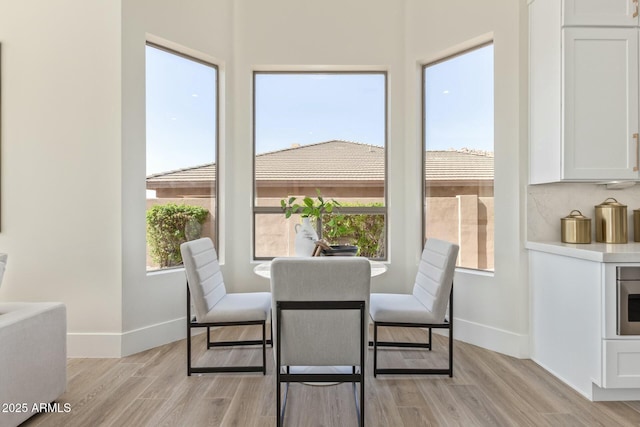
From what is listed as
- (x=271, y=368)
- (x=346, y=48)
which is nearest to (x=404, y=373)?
(x=271, y=368)

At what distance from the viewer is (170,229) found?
3412mm

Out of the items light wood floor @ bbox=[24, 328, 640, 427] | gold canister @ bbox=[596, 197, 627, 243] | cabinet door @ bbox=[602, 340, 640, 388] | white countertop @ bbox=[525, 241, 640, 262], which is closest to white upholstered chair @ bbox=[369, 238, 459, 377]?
light wood floor @ bbox=[24, 328, 640, 427]

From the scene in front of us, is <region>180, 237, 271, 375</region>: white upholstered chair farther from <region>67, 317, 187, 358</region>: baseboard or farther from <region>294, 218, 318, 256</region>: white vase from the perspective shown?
<region>67, 317, 187, 358</region>: baseboard

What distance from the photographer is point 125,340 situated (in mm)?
2938

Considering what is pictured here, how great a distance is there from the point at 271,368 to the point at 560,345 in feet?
6.40

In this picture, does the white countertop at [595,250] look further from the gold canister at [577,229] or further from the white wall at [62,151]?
the white wall at [62,151]

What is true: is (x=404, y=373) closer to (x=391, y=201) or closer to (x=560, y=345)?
(x=560, y=345)

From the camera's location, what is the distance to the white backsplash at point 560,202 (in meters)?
2.89

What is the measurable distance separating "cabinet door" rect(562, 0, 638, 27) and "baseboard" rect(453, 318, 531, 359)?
2234 mm

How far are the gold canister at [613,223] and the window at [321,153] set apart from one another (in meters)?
1.79

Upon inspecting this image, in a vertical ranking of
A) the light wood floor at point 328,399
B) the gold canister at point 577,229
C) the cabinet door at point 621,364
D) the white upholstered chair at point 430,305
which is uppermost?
the gold canister at point 577,229

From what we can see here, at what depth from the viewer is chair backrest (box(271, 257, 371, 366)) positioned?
184cm

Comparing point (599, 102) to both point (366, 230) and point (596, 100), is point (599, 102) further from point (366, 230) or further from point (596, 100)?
point (366, 230)

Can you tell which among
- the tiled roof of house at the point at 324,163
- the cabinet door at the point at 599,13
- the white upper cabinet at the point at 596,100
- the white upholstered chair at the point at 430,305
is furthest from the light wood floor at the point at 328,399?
the cabinet door at the point at 599,13
